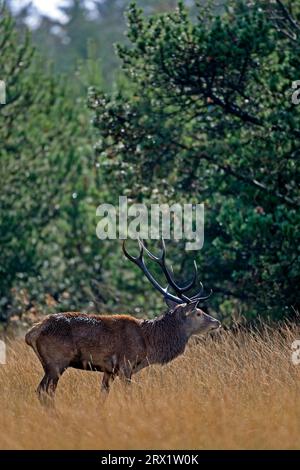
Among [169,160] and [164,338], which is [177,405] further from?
[169,160]

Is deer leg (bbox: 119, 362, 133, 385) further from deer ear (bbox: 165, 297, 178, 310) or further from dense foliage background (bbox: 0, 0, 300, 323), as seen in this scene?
dense foliage background (bbox: 0, 0, 300, 323)

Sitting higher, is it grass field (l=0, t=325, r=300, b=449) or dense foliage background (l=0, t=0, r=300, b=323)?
dense foliage background (l=0, t=0, r=300, b=323)

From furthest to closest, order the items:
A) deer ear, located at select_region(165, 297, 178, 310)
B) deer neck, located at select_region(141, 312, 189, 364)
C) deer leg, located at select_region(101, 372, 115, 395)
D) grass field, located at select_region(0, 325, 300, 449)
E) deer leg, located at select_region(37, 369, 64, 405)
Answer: deer ear, located at select_region(165, 297, 178, 310) → deer neck, located at select_region(141, 312, 189, 364) → deer leg, located at select_region(101, 372, 115, 395) → deer leg, located at select_region(37, 369, 64, 405) → grass field, located at select_region(0, 325, 300, 449)

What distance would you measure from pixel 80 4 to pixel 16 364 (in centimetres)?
5358

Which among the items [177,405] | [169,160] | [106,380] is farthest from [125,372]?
[169,160]

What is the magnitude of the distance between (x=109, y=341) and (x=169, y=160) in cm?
668

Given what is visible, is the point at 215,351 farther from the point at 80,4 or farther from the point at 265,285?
the point at 80,4

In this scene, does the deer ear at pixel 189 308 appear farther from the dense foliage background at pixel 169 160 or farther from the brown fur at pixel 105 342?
the dense foliage background at pixel 169 160

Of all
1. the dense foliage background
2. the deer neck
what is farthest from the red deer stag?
the dense foliage background

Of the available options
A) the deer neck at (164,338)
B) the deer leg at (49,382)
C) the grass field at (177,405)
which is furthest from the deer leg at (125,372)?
the deer leg at (49,382)

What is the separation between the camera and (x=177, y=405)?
8.93m

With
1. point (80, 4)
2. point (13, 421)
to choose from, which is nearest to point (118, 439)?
point (13, 421)

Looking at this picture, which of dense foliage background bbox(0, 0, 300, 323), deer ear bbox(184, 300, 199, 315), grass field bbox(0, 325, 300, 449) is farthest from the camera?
dense foliage background bbox(0, 0, 300, 323)

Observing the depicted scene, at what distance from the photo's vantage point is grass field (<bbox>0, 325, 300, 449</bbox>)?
26.9 ft
